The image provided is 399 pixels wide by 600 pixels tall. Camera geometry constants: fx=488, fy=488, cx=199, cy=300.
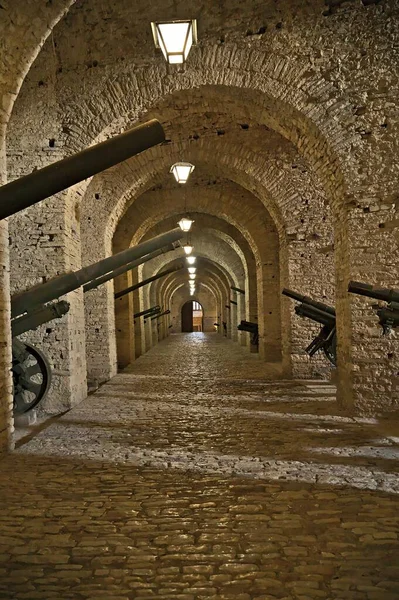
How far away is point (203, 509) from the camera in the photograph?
11.1 ft

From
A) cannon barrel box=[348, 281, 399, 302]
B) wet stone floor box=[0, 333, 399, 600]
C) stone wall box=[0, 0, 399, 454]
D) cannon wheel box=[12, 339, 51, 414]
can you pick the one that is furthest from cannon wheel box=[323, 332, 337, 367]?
cannon wheel box=[12, 339, 51, 414]

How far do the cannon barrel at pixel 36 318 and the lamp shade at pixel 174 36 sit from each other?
3565 mm

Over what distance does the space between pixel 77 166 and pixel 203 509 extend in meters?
2.44

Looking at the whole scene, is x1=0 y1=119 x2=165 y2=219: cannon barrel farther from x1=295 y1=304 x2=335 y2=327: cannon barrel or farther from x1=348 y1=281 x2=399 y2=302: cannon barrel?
x1=295 y1=304 x2=335 y2=327: cannon barrel

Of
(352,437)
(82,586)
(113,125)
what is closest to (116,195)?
(113,125)

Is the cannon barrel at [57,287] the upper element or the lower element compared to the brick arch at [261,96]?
lower

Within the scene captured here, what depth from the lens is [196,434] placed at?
550 cm

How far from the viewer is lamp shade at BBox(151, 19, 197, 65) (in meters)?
4.75

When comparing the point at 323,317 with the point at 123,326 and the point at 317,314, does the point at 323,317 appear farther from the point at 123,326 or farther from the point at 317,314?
the point at 123,326

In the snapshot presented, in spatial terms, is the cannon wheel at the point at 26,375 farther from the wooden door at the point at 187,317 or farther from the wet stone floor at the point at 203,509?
the wooden door at the point at 187,317

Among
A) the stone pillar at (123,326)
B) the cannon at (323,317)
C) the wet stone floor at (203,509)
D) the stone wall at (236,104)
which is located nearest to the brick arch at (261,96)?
the stone wall at (236,104)

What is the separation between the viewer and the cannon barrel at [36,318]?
646 cm

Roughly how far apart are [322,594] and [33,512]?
202 cm

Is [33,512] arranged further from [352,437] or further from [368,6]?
[368,6]
